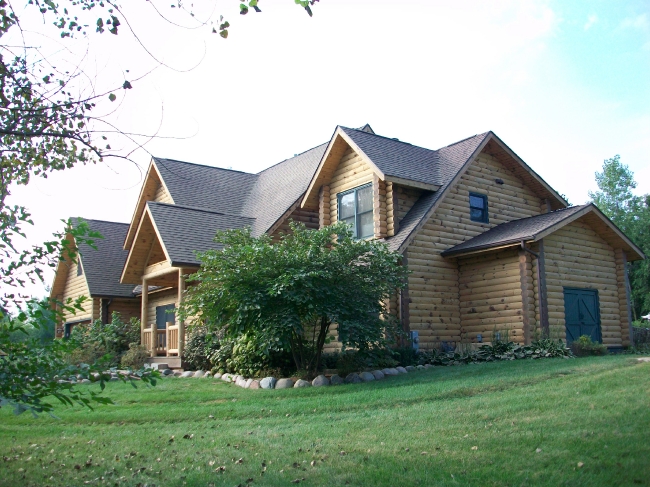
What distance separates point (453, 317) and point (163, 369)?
28.4 ft

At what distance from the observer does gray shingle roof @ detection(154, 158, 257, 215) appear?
81.1 feet

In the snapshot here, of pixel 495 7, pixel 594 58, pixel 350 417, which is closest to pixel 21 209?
pixel 350 417

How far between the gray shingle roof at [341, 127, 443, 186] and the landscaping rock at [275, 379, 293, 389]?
6.79m

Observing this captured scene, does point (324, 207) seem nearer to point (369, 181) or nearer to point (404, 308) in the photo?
point (369, 181)

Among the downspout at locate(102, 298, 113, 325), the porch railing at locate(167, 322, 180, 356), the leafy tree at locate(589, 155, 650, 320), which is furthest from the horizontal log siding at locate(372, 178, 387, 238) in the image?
the leafy tree at locate(589, 155, 650, 320)

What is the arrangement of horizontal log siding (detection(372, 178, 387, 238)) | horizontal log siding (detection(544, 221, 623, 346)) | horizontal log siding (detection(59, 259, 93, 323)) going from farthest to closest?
horizontal log siding (detection(59, 259, 93, 323))
horizontal log siding (detection(372, 178, 387, 238))
horizontal log siding (detection(544, 221, 623, 346))

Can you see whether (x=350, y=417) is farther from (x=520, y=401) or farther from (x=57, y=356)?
(x=57, y=356)

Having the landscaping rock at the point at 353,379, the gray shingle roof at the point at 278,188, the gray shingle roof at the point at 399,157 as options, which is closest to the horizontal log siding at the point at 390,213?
the gray shingle roof at the point at 399,157

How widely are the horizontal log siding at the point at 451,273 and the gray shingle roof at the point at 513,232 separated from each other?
468 mm

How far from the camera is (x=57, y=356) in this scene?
6.47 meters

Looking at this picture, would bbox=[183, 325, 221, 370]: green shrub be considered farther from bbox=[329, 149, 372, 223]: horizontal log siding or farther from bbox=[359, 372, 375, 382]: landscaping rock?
bbox=[329, 149, 372, 223]: horizontal log siding

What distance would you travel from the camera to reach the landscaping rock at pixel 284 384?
45.6 feet

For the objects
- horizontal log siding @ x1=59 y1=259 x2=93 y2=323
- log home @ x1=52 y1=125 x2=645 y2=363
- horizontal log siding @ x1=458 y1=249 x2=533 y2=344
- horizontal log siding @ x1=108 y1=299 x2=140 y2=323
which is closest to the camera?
horizontal log siding @ x1=458 y1=249 x2=533 y2=344

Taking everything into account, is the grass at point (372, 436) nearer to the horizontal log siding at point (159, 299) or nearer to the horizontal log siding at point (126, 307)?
the horizontal log siding at point (159, 299)
